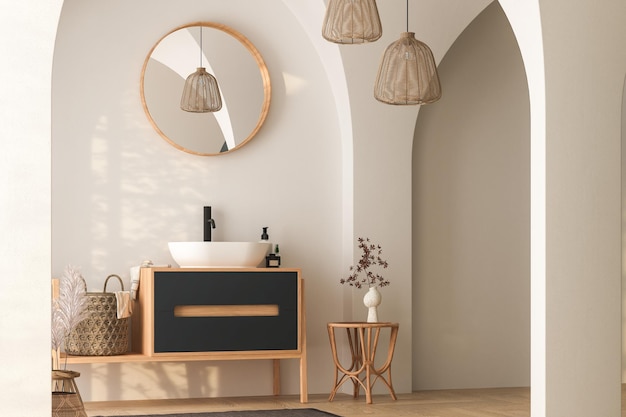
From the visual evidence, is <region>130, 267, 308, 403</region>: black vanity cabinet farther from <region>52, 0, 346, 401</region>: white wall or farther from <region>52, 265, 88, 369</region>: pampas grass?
<region>52, 265, 88, 369</region>: pampas grass

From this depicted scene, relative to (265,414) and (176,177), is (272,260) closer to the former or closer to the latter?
(176,177)

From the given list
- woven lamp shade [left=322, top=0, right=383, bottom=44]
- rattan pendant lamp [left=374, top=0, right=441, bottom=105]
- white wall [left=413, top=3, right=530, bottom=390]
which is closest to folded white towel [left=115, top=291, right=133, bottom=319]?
rattan pendant lamp [left=374, top=0, right=441, bottom=105]

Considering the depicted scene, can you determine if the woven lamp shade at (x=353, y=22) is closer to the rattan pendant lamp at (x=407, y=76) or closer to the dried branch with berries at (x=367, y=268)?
the rattan pendant lamp at (x=407, y=76)

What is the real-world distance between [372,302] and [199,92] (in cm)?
182

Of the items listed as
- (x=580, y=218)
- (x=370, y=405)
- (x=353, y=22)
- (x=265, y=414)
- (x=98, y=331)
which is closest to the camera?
(x=580, y=218)

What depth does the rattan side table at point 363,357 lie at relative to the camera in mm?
5996

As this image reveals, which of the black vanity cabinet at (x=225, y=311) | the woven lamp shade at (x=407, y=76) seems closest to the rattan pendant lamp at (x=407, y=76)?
the woven lamp shade at (x=407, y=76)

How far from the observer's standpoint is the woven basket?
561cm

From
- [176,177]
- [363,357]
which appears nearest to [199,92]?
[176,177]

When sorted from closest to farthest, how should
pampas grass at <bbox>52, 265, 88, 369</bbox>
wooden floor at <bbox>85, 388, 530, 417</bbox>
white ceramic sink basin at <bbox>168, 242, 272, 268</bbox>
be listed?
pampas grass at <bbox>52, 265, 88, 369</bbox> → wooden floor at <bbox>85, 388, 530, 417</bbox> → white ceramic sink basin at <bbox>168, 242, 272, 268</bbox>

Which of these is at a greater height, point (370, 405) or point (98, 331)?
point (98, 331)

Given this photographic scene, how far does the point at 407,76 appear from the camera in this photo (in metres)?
5.25

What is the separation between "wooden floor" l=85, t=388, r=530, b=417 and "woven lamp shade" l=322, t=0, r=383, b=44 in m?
2.18

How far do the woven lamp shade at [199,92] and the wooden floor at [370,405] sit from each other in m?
1.94
